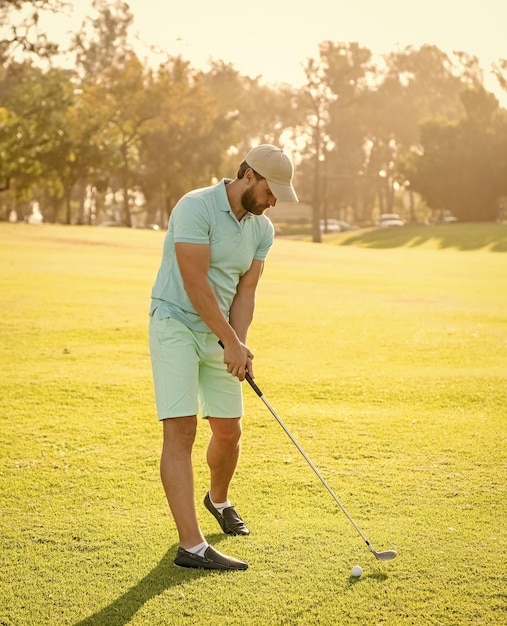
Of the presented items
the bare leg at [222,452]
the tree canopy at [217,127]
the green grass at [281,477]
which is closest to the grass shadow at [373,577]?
the green grass at [281,477]

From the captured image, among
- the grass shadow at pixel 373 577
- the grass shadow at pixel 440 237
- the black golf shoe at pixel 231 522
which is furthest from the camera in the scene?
the grass shadow at pixel 440 237

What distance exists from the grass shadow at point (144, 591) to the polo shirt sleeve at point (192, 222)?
177cm

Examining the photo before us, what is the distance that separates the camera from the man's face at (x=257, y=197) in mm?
5309

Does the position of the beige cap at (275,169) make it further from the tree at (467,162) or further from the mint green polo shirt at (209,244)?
the tree at (467,162)

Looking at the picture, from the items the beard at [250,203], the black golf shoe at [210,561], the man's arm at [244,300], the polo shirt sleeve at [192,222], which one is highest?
the beard at [250,203]

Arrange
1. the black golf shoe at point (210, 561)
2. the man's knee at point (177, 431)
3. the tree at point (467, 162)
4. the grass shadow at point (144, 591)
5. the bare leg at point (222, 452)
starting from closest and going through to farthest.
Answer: the grass shadow at point (144, 591) → the black golf shoe at point (210, 561) → the man's knee at point (177, 431) → the bare leg at point (222, 452) → the tree at point (467, 162)

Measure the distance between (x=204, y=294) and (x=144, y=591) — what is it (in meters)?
1.57

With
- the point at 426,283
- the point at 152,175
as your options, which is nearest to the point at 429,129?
the point at 152,175

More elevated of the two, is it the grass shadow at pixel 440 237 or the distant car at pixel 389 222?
the distant car at pixel 389 222

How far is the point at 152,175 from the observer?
81.4 meters

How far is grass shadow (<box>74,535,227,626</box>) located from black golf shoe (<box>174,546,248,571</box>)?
4cm

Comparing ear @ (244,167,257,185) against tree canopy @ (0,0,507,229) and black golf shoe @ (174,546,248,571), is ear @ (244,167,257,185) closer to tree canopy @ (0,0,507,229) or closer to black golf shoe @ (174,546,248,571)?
black golf shoe @ (174,546,248,571)

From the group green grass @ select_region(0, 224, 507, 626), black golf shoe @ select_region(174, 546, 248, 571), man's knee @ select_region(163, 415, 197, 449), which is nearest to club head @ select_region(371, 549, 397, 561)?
green grass @ select_region(0, 224, 507, 626)

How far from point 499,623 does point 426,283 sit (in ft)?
74.3
